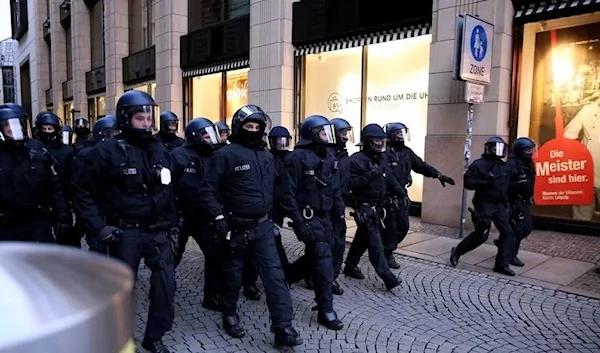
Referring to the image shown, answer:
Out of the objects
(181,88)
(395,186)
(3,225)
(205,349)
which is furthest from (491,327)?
(181,88)

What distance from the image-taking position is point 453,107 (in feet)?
28.6

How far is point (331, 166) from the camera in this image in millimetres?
4750

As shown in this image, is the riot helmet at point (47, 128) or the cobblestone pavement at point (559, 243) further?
the cobblestone pavement at point (559, 243)

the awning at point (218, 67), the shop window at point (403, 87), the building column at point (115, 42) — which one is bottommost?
the shop window at point (403, 87)

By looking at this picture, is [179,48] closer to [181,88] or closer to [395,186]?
[181,88]

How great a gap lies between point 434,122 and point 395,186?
3.44 m

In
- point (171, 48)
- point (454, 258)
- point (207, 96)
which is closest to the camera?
point (454, 258)

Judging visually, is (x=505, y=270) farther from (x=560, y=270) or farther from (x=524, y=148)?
(x=524, y=148)

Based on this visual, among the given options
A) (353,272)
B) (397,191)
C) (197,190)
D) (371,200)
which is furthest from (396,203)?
(197,190)

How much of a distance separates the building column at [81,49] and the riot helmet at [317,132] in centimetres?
2360

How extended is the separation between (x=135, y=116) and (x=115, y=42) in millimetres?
18821

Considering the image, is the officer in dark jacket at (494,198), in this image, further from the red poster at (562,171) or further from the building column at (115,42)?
the building column at (115,42)

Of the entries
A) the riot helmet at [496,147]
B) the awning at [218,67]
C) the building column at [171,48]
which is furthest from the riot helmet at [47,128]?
the building column at [171,48]

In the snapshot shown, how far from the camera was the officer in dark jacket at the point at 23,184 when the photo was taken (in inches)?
167
